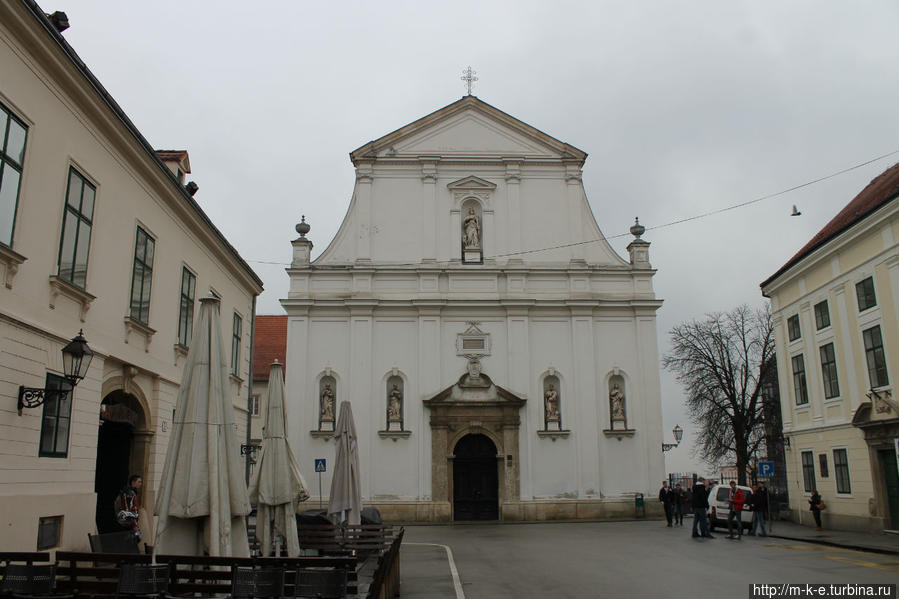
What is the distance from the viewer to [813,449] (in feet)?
80.5

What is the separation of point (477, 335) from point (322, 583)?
21.9 m

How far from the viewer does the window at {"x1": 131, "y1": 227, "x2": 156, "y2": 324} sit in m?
14.2

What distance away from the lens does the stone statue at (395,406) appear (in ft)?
89.8

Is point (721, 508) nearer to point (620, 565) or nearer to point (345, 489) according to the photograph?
point (620, 565)

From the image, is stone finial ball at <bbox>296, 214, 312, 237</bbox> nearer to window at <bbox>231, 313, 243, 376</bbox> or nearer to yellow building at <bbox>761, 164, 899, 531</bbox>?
window at <bbox>231, 313, 243, 376</bbox>

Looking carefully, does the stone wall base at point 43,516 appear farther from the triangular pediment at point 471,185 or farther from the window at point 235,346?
the triangular pediment at point 471,185

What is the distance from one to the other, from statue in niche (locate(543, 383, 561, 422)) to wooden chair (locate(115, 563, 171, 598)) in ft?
72.0

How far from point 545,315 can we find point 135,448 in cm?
1737

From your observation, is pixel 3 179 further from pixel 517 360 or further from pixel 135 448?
pixel 517 360

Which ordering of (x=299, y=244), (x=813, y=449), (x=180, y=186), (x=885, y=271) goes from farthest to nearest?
(x=299, y=244) < (x=813, y=449) < (x=885, y=271) < (x=180, y=186)

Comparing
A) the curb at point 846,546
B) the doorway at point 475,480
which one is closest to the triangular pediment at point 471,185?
the doorway at point 475,480

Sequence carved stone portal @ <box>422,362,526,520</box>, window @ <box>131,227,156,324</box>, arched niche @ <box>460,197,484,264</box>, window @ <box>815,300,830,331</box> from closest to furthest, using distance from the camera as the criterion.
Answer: window @ <box>131,227,156,324</box>, window @ <box>815,300,830,331</box>, carved stone portal @ <box>422,362,526,520</box>, arched niche @ <box>460,197,484,264</box>

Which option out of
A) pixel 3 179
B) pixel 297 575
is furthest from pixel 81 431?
pixel 297 575

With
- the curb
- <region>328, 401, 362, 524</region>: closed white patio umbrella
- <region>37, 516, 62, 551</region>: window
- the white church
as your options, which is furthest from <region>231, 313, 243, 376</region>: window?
the curb
